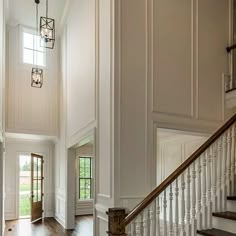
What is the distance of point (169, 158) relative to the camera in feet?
20.7

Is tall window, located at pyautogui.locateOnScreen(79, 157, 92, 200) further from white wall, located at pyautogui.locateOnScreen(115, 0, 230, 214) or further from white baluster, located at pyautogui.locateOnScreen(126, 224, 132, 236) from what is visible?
white baluster, located at pyautogui.locateOnScreen(126, 224, 132, 236)

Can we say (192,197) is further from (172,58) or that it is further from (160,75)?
(172,58)

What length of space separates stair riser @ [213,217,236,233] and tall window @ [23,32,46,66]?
791 cm

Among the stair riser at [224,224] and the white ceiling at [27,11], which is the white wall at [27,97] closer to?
the white ceiling at [27,11]

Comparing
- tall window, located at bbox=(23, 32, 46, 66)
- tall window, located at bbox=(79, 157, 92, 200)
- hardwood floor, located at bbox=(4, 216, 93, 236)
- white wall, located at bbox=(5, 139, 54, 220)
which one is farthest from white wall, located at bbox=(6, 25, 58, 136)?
hardwood floor, located at bbox=(4, 216, 93, 236)

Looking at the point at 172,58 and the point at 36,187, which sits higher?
the point at 172,58

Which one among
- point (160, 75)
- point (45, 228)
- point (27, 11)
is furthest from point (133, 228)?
point (27, 11)

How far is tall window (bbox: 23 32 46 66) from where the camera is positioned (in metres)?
9.70

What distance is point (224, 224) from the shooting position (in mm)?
3305

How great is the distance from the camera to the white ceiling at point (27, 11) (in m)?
8.47

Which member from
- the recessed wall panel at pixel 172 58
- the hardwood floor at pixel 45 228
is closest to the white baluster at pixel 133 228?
the recessed wall panel at pixel 172 58

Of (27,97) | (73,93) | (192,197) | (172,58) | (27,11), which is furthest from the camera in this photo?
(27,97)

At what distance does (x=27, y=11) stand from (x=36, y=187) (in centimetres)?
570

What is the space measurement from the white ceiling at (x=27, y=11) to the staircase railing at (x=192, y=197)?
6.61 meters
